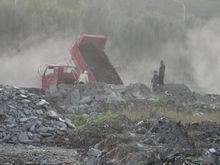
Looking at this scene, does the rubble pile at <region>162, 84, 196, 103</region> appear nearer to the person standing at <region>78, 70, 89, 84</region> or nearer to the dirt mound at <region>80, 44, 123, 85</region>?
the dirt mound at <region>80, 44, 123, 85</region>

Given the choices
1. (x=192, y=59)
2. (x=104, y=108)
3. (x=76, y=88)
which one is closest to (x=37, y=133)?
(x=104, y=108)

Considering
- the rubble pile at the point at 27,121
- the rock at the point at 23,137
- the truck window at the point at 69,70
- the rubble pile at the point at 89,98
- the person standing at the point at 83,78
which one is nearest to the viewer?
the rock at the point at 23,137

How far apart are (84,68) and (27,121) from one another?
1098cm

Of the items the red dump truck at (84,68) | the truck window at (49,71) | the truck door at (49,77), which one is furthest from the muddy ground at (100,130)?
the truck window at (49,71)

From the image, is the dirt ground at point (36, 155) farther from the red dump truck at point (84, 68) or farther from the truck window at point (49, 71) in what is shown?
the truck window at point (49, 71)

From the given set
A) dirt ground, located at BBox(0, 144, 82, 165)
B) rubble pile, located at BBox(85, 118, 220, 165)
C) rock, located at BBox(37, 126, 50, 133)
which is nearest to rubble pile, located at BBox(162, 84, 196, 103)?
rubble pile, located at BBox(85, 118, 220, 165)

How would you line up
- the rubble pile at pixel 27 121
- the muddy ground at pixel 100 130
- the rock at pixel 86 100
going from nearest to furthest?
1. the muddy ground at pixel 100 130
2. the rubble pile at pixel 27 121
3. the rock at pixel 86 100

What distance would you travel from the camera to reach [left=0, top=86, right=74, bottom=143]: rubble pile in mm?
16516

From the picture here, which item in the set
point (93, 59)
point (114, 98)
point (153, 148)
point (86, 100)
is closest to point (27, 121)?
point (153, 148)

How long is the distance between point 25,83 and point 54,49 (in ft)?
22.7

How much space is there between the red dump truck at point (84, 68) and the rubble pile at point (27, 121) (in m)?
9.04

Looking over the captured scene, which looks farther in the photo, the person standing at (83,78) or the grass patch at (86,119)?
the person standing at (83,78)

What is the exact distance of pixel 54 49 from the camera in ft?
148

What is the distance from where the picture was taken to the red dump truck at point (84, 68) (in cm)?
2806
